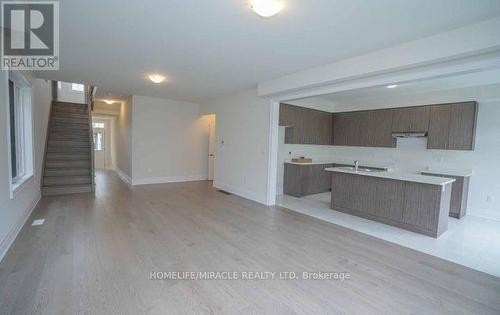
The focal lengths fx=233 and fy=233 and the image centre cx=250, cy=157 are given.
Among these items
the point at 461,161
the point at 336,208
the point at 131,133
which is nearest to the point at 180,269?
the point at 336,208

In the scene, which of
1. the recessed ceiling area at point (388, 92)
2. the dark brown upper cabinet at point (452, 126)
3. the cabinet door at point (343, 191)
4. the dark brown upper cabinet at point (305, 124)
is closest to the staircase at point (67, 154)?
the dark brown upper cabinet at point (305, 124)

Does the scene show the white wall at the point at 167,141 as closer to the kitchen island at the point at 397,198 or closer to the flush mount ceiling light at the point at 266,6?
the kitchen island at the point at 397,198

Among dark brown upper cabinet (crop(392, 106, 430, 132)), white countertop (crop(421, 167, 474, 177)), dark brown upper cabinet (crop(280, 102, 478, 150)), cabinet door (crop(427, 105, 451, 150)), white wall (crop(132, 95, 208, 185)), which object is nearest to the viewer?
white countertop (crop(421, 167, 474, 177))

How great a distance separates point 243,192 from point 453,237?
3.97 meters

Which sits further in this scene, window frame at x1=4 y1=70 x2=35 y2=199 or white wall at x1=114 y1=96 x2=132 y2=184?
white wall at x1=114 y1=96 x2=132 y2=184

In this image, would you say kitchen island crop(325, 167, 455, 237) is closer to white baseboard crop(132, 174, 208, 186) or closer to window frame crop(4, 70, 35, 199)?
white baseboard crop(132, 174, 208, 186)

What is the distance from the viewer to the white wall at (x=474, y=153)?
4.54m

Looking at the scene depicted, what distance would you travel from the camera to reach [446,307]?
79.3 inches

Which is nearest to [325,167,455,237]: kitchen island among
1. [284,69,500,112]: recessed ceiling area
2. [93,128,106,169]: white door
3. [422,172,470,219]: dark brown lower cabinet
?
[422,172,470,219]: dark brown lower cabinet

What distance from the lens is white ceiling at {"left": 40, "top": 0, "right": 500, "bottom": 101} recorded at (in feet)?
7.04

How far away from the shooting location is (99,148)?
1048 centimetres

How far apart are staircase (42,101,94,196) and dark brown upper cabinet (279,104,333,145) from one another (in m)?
5.06

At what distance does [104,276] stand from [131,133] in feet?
16.7

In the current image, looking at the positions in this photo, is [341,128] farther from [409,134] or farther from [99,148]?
[99,148]
